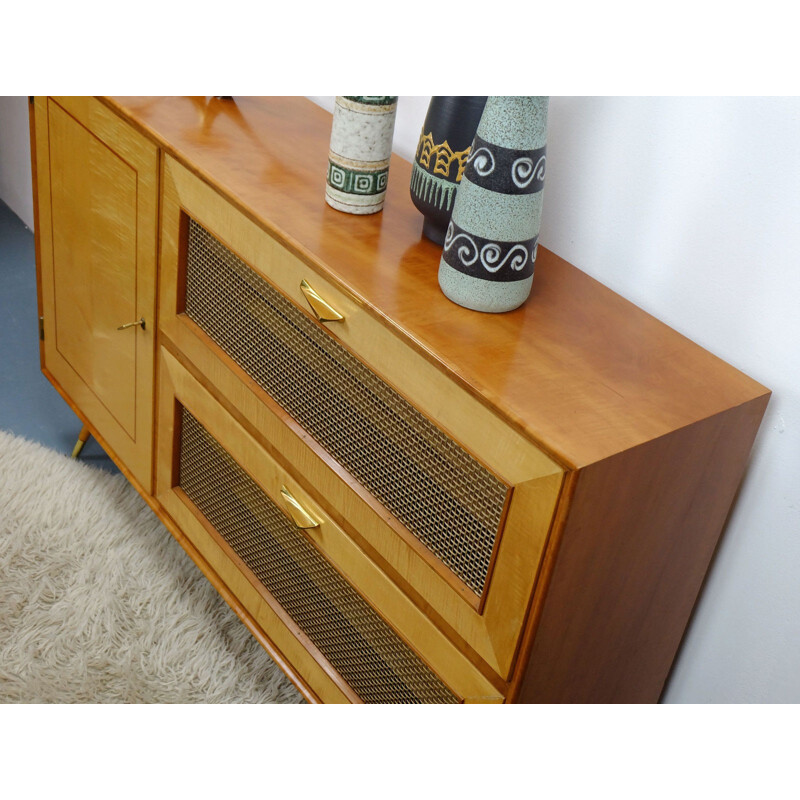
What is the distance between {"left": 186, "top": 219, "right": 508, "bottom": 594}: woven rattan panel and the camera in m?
0.86

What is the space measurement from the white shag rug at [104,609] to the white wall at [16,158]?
3.43 ft

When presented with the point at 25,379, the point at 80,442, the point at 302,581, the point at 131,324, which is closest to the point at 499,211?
the point at 302,581

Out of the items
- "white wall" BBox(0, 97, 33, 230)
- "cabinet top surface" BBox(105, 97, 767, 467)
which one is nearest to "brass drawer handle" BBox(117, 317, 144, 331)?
"cabinet top surface" BBox(105, 97, 767, 467)

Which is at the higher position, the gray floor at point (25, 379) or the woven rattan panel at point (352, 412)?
the woven rattan panel at point (352, 412)

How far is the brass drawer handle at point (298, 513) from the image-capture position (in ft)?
3.54

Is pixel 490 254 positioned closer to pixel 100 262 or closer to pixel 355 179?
pixel 355 179

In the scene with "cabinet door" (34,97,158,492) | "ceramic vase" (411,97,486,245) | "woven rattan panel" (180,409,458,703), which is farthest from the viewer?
"cabinet door" (34,97,158,492)

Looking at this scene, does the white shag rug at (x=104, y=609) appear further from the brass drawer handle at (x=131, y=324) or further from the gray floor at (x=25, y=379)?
the brass drawer handle at (x=131, y=324)

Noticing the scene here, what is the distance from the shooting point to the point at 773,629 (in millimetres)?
1000

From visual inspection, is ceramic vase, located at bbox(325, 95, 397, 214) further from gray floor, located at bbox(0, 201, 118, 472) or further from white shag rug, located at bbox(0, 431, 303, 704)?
gray floor, located at bbox(0, 201, 118, 472)

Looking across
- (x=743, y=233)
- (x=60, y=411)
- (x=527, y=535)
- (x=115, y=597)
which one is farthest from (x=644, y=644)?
(x=60, y=411)

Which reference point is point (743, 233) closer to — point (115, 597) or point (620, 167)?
point (620, 167)

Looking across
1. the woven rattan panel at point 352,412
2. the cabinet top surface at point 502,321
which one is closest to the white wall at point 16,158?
the cabinet top surface at point 502,321

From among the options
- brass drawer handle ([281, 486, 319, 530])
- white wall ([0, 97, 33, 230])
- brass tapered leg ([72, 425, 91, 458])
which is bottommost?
brass tapered leg ([72, 425, 91, 458])
